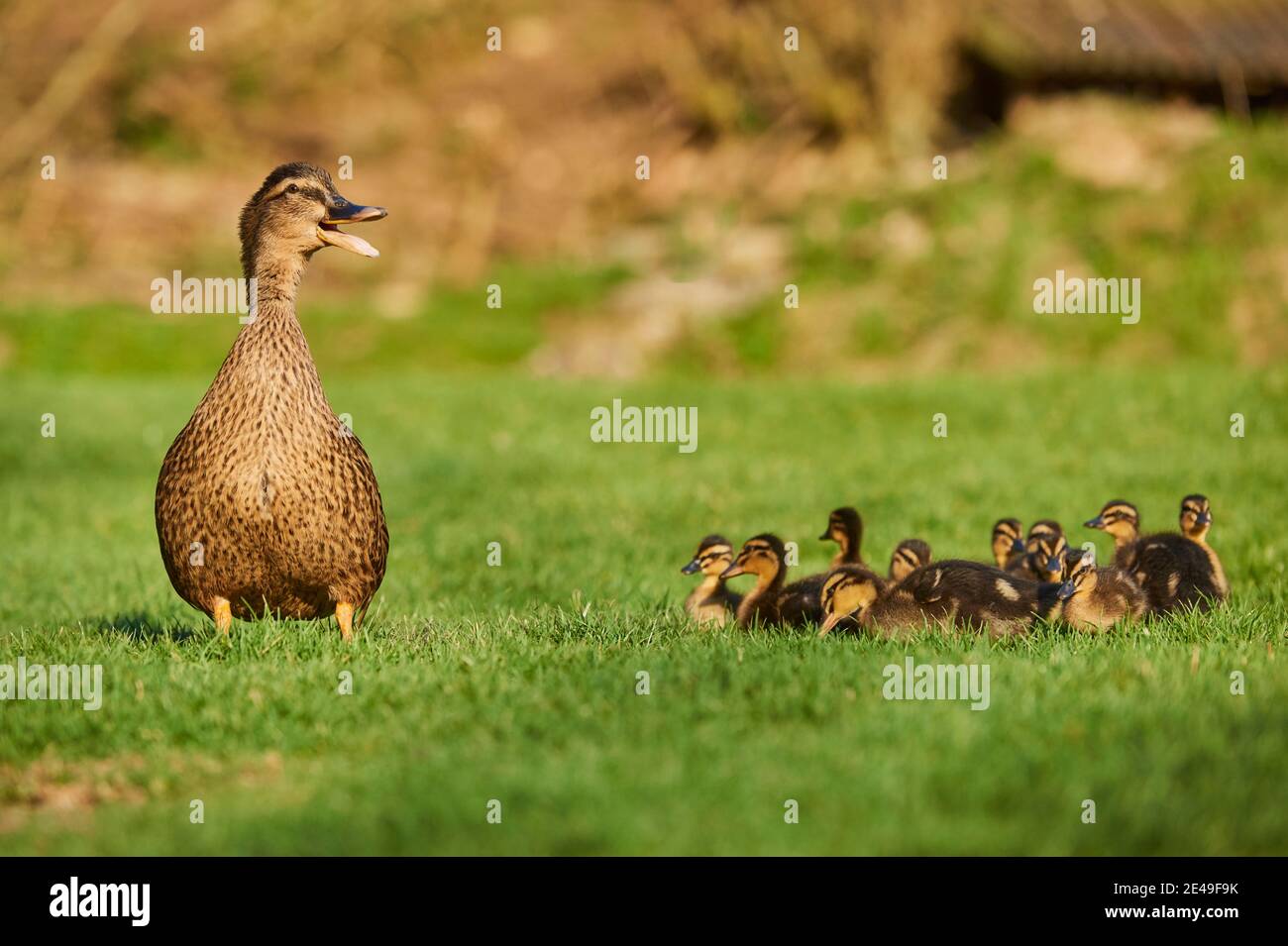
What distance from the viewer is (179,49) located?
27.4 meters

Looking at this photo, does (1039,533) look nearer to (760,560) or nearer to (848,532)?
(848,532)

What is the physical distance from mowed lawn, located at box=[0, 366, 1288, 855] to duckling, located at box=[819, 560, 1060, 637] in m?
0.29

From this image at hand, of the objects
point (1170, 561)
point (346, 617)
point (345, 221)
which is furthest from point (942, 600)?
point (345, 221)

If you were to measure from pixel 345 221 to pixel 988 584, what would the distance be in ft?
11.4

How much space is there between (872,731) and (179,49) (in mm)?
25897

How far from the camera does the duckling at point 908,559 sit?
26.5 feet

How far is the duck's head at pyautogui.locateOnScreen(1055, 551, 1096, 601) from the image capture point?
22.8 ft

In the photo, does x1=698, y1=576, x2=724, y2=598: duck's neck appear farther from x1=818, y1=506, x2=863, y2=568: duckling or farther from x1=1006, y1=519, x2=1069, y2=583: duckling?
x1=1006, y1=519, x2=1069, y2=583: duckling

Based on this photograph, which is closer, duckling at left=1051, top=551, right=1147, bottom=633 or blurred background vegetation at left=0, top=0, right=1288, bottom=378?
duckling at left=1051, top=551, right=1147, bottom=633

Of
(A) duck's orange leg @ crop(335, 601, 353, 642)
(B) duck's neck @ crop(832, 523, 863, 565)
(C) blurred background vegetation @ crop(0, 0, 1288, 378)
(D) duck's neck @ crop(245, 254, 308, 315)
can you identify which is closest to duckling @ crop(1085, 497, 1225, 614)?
(B) duck's neck @ crop(832, 523, 863, 565)

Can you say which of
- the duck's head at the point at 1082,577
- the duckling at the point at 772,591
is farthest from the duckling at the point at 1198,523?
the duckling at the point at 772,591

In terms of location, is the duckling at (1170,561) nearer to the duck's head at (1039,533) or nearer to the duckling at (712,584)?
the duck's head at (1039,533)

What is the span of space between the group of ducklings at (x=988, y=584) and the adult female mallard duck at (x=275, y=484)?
80.5 inches

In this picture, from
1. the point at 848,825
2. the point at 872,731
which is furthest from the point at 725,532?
the point at 848,825
